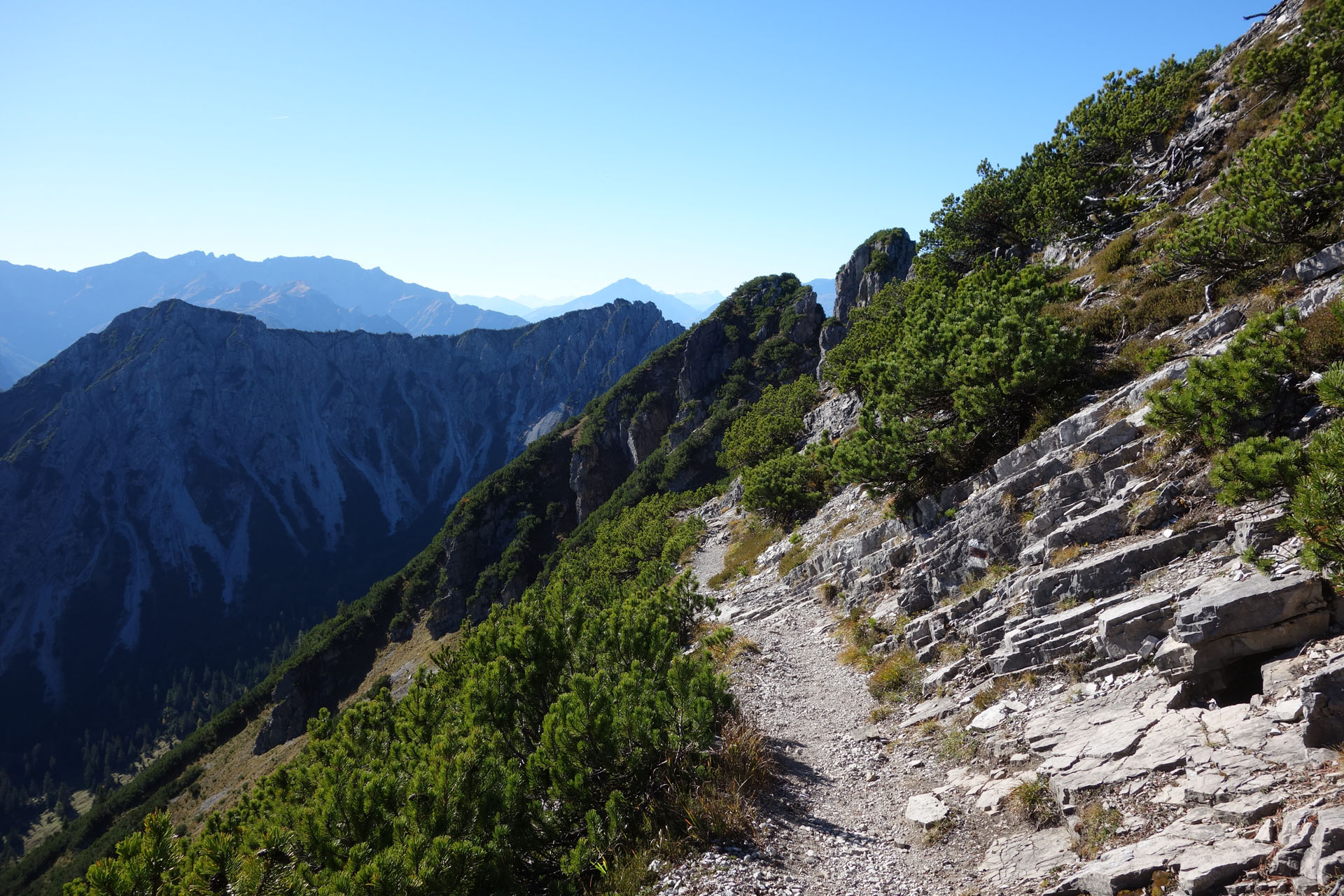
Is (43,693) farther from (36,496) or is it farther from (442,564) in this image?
(442,564)

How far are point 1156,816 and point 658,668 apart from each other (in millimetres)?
7908

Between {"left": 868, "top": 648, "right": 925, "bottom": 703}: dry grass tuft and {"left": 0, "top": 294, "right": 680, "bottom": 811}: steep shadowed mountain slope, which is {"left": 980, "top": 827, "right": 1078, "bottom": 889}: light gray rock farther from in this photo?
{"left": 0, "top": 294, "right": 680, "bottom": 811}: steep shadowed mountain slope

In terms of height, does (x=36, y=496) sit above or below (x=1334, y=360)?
above

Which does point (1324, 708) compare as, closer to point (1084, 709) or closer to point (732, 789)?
point (1084, 709)

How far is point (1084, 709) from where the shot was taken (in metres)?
8.84

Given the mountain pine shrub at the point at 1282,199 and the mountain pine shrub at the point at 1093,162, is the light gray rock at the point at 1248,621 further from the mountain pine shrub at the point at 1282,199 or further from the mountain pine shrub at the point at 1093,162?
the mountain pine shrub at the point at 1093,162

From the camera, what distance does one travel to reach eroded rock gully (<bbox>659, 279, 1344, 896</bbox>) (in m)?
5.90

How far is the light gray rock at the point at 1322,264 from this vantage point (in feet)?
41.9

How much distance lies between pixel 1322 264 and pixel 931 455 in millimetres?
9425

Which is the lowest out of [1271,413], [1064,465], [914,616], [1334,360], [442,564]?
[442,564]

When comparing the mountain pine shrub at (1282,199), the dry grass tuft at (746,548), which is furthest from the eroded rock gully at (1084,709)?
the dry grass tuft at (746,548)

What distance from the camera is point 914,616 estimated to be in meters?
15.5

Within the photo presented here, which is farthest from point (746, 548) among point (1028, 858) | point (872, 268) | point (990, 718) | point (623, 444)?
point (623, 444)

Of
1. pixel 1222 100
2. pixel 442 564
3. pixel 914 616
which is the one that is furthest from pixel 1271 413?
pixel 442 564
